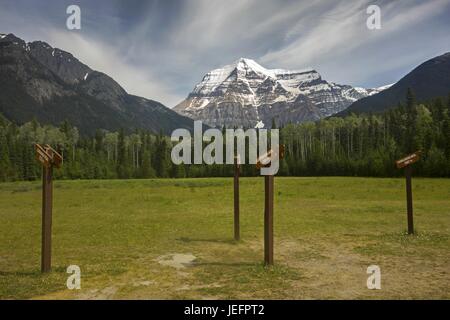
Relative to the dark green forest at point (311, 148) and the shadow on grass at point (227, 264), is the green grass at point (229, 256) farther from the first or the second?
the dark green forest at point (311, 148)

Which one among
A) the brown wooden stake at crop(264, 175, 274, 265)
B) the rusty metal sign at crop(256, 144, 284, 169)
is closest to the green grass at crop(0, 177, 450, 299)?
the brown wooden stake at crop(264, 175, 274, 265)

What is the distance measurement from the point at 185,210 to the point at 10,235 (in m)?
12.7

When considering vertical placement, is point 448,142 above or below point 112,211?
above

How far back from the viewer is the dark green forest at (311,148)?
82.8m

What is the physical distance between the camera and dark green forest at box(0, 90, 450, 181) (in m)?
82.8

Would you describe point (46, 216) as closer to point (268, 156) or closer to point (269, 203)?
point (269, 203)

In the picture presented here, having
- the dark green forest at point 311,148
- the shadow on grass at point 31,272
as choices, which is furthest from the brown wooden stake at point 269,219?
the dark green forest at point 311,148

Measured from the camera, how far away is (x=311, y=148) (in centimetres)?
12962

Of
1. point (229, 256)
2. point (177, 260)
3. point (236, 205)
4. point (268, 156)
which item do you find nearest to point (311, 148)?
point (236, 205)

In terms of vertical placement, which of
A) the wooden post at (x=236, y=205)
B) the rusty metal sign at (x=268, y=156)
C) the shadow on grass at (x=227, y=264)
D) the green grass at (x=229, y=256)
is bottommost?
the shadow on grass at (x=227, y=264)
